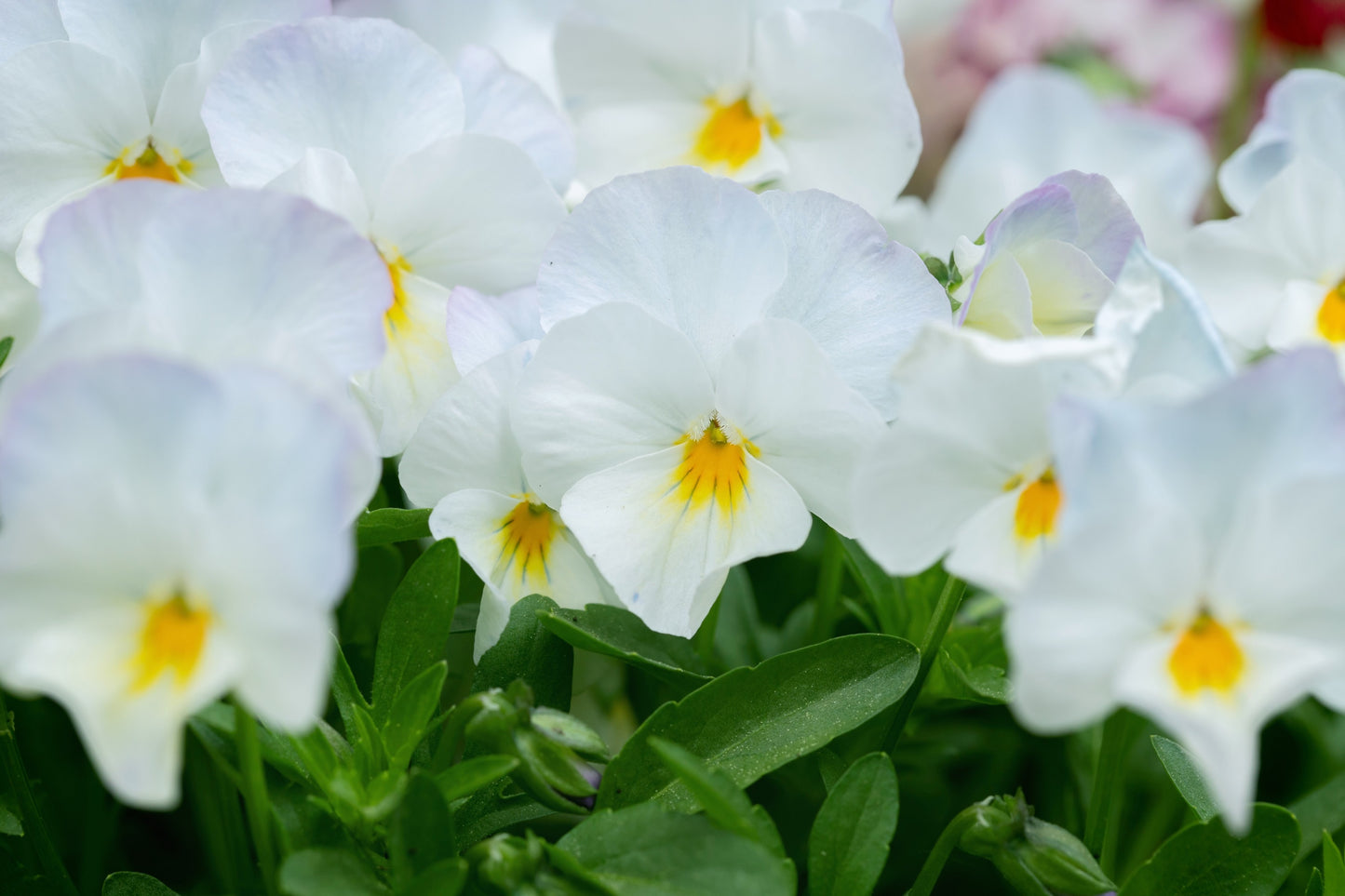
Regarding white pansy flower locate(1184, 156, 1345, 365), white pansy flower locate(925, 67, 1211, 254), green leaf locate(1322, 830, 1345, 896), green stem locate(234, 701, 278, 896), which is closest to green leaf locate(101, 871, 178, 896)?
green stem locate(234, 701, 278, 896)

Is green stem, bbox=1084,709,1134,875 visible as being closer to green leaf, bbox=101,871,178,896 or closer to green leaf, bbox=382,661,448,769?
green leaf, bbox=382,661,448,769

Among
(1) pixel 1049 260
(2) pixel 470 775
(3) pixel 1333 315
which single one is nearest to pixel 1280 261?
(3) pixel 1333 315

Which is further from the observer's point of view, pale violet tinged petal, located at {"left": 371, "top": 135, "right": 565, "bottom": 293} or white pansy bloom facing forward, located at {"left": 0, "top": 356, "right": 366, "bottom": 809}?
pale violet tinged petal, located at {"left": 371, "top": 135, "right": 565, "bottom": 293}

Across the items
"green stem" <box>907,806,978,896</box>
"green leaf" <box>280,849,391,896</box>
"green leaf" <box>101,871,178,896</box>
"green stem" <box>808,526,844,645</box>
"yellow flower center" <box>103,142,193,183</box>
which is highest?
"yellow flower center" <box>103,142,193,183</box>

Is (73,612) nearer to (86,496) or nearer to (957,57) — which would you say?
(86,496)

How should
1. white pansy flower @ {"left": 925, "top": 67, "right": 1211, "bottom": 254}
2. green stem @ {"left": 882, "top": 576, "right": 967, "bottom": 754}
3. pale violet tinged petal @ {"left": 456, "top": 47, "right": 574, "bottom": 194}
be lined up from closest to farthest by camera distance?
green stem @ {"left": 882, "top": 576, "right": 967, "bottom": 754}
pale violet tinged petal @ {"left": 456, "top": 47, "right": 574, "bottom": 194}
white pansy flower @ {"left": 925, "top": 67, "right": 1211, "bottom": 254}

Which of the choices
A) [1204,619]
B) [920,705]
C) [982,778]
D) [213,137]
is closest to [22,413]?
[213,137]
